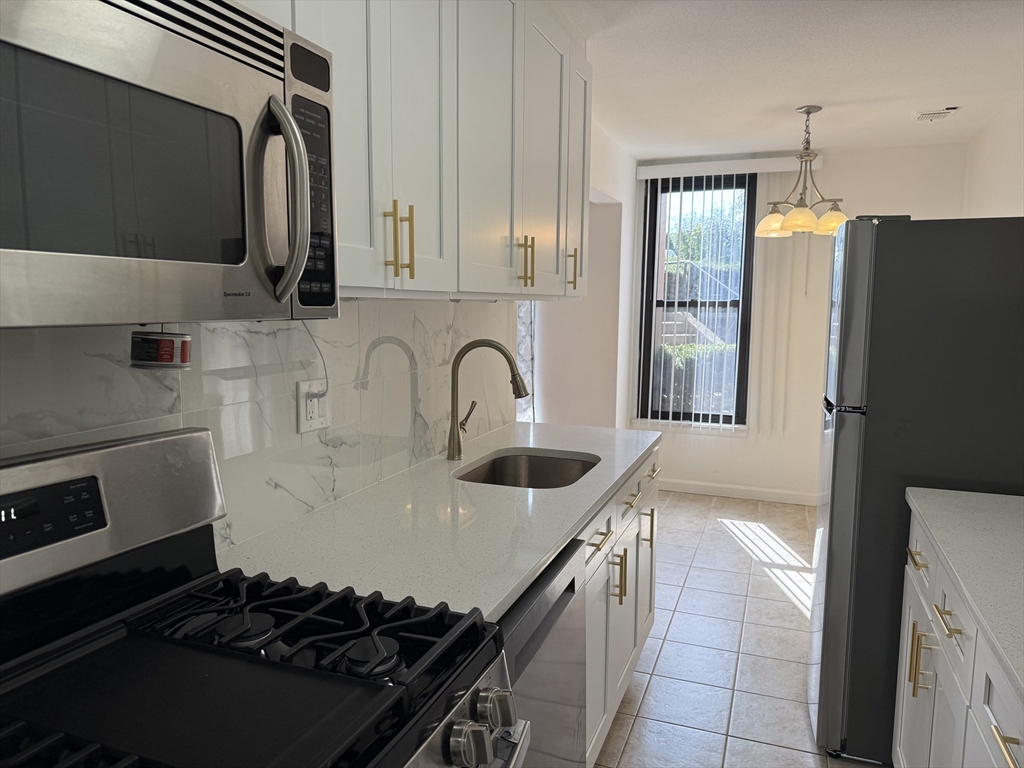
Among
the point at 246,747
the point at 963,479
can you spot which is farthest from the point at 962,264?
the point at 246,747

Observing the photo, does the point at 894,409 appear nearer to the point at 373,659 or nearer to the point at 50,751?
the point at 373,659

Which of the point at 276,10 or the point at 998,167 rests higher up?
the point at 998,167

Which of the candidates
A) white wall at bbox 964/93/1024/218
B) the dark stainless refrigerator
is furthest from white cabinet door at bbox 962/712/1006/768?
white wall at bbox 964/93/1024/218

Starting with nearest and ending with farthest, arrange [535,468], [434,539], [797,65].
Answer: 1. [434,539]
2. [535,468]
3. [797,65]

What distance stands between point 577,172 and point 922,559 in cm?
172

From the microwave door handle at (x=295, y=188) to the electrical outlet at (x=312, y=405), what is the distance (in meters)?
0.71

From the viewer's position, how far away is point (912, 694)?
192 cm

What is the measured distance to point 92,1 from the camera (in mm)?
699

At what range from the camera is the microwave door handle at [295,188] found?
2.96 feet

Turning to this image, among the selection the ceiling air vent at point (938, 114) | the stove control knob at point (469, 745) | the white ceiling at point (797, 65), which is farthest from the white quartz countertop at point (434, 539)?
the ceiling air vent at point (938, 114)

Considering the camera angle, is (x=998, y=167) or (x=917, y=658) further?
(x=998, y=167)

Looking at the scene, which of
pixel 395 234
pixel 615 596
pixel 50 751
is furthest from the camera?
pixel 615 596

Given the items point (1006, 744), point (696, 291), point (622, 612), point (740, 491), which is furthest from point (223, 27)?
point (740, 491)

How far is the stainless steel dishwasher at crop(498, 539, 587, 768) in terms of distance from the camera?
134 centimetres
